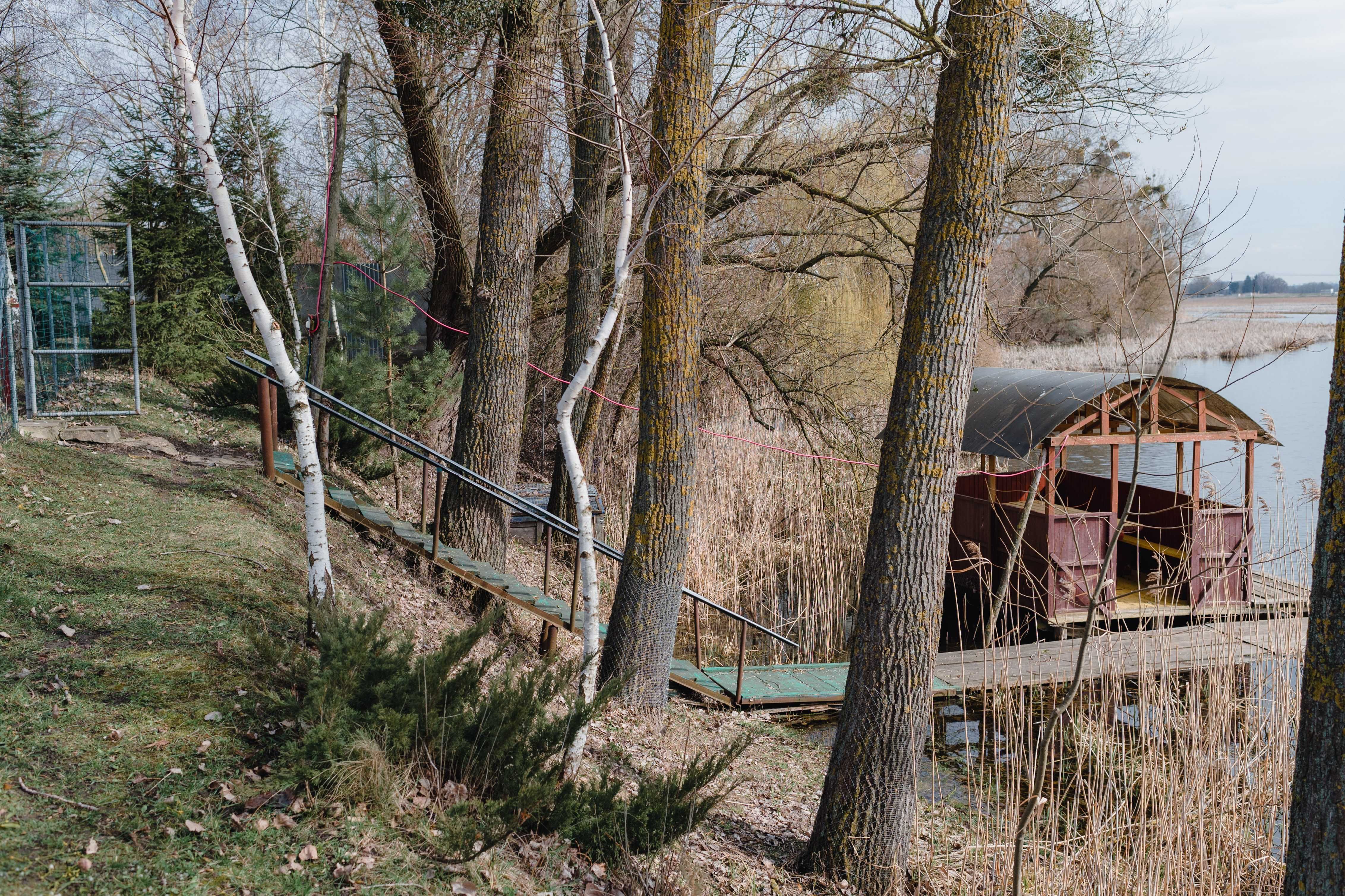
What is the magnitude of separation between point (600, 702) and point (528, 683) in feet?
1.14

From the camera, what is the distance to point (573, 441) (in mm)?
4793

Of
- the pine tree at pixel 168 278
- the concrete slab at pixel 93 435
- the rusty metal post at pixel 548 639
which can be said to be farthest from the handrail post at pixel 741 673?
the pine tree at pixel 168 278

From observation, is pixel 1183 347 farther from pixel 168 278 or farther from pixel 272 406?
pixel 272 406

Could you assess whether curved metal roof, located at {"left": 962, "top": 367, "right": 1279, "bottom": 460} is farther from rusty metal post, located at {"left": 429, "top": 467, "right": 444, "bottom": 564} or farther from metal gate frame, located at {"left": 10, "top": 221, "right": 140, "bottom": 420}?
metal gate frame, located at {"left": 10, "top": 221, "right": 140, "bottom": 420}

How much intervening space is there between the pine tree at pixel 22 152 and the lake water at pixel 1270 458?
41.6ft

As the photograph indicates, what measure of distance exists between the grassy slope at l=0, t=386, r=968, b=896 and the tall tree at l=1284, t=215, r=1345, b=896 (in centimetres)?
235

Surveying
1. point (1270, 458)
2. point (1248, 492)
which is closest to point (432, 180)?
point (1248, 492)

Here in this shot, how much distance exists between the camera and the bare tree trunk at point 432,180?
822 cm

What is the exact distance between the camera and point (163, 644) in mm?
4305

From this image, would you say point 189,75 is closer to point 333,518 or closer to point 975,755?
point 333,518

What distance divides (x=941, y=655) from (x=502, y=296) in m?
5.58

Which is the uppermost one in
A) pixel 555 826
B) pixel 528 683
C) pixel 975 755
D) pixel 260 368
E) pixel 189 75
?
pixel 189 75

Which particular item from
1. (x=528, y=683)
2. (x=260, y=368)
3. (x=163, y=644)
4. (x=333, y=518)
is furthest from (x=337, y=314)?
(x=528, y=683)

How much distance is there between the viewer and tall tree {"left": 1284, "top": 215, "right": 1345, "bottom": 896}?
229cm
